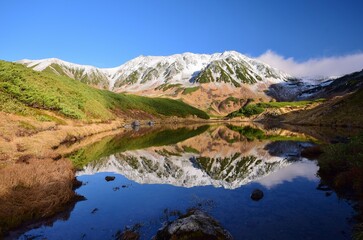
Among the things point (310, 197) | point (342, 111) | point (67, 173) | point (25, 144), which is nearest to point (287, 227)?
point (310, 197)

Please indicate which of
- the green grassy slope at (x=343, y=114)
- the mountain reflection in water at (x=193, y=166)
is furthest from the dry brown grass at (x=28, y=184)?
the green grassy slope at (x=343, y=114)

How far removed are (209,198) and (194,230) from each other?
10.3m

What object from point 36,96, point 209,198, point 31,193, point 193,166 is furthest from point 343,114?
point 31,193

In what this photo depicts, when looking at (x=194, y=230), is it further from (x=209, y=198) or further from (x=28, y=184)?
(x=28, y=184)

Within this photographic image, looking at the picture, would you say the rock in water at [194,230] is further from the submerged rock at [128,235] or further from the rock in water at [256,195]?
the rock in water at [256,195]

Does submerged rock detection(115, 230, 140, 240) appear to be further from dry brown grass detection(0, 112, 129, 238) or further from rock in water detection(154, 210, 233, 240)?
dry brown grass detection(0, 112, 129, 238)

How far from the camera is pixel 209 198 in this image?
940 inches

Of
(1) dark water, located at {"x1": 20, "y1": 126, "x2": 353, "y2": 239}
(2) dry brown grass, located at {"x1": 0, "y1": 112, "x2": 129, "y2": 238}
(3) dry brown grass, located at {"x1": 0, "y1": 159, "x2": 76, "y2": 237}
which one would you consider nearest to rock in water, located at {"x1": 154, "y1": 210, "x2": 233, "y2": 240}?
(1) dark water, located at {"x1": 20, "y1": 126, "x2": 353, "y2": 239}

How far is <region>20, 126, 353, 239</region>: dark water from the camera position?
17.0 m

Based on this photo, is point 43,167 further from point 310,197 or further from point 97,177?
point 310,197

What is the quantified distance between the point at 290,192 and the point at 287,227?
8.69 metres

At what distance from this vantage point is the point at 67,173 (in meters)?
27.8

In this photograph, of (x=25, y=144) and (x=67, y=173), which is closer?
(x=67, y=173)

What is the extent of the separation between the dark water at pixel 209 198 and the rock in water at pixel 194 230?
174cm
